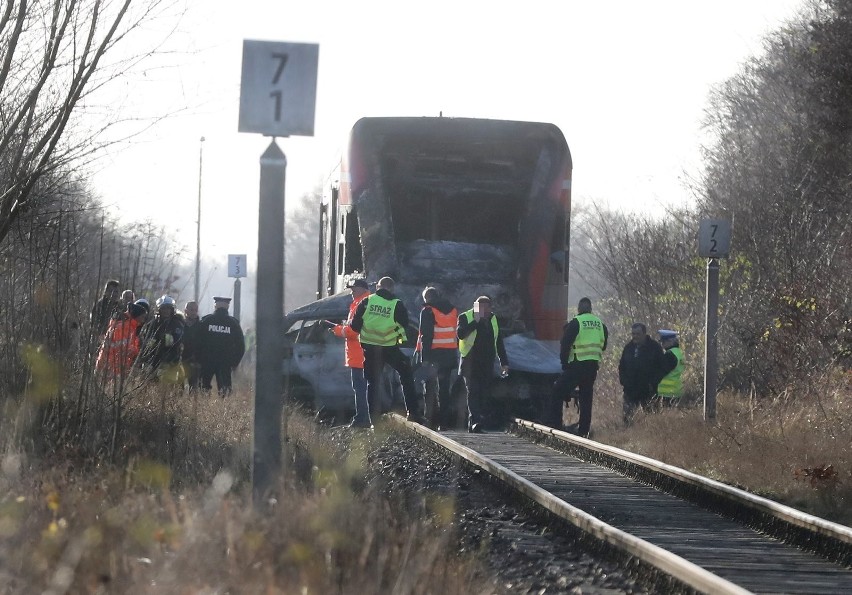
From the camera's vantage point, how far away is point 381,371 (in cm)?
1568

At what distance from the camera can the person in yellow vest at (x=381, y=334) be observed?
14.9m

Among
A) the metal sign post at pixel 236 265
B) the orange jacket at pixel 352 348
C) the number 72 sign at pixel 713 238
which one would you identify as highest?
the number 72 sign at pixel 713 238

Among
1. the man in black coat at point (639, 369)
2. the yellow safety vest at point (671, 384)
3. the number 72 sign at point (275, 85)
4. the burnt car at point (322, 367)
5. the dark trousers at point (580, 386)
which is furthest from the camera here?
the yellow safety vest at point (671, 384)

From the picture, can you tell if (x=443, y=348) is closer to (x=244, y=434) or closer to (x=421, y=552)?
(x=244, y=434)

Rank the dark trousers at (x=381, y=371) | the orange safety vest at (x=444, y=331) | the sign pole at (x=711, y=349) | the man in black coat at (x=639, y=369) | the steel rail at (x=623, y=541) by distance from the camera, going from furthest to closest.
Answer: the man in black coat at (x=639, y=369) < the orange safety vest at (x=444, y=331) < the dark trousers at (x=381, y=371) < the sign pole at (x=711, y=349) < the steel rail at (x=623, y=541)

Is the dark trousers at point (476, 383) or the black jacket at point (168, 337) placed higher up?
the black jacket at point (168, 337)

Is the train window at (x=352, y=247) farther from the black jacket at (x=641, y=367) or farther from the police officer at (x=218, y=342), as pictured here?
the black jacket at (x=641, y=367)

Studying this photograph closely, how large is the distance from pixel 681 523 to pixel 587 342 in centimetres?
701

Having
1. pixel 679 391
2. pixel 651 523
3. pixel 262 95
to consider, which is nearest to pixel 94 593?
pixel 262 95

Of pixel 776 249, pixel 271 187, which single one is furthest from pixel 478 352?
pixel 271 187

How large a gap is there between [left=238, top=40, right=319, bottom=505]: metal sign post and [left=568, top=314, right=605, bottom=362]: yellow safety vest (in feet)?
31.1

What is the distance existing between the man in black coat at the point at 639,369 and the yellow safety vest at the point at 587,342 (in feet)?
5.19

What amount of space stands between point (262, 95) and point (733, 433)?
7891 millimetres

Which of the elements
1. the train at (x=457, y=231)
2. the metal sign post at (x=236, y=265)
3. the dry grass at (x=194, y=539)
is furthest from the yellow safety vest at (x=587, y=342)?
the metal sign post at (x=236, y=265)
